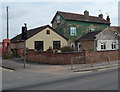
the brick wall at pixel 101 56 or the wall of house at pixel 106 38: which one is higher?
the wall of house at pixel 106 38

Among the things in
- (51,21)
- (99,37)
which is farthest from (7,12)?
(99,37)

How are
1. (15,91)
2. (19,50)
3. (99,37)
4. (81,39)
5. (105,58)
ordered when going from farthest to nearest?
(81,39) → (99,37) → (19,50) → (105,58) → (15,91)

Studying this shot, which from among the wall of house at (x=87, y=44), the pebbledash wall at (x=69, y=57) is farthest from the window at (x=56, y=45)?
the pebbledash wall at (x=69, y=57)

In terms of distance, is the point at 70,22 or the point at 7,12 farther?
the point at 7,12

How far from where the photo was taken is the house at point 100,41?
29.9 m

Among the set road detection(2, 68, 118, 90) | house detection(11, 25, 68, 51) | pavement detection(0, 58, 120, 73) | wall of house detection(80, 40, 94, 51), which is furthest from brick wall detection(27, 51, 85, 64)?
wall of house detection(80, 40, 94, 51)

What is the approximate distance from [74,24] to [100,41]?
22.1 feet

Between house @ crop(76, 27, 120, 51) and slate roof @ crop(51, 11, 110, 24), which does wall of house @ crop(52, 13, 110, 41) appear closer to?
slate roof @ crop(51, 11, 110, 24)

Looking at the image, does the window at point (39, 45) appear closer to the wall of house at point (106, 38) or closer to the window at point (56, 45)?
the window at point (56, 45)

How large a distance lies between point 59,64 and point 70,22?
53.0 feet

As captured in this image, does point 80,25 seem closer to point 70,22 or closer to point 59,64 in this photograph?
point 70,22

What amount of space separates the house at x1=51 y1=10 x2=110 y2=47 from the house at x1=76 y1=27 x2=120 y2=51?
5.22 ft

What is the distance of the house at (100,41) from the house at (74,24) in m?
1.59

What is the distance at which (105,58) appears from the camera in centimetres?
2152
